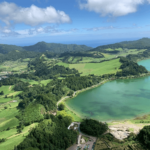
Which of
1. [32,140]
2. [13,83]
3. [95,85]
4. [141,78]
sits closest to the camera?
[32,140]

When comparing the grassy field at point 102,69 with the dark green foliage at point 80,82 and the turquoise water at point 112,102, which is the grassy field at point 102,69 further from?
the turquoise water at point 112,102

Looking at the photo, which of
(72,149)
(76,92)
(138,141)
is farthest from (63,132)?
(76,92)

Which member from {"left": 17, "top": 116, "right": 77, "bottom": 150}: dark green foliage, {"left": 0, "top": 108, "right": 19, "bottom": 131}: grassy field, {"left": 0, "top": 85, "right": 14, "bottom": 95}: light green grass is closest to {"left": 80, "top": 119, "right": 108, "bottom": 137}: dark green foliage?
{"left": 17, "top": 116, "right": 77, "bottom": 150}: dark green foliage

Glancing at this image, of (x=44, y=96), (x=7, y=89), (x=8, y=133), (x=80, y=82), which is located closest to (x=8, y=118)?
(x=8, y=133)

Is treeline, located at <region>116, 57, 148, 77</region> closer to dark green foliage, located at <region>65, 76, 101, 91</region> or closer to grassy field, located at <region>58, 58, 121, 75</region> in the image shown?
grassy field, located at <region>58, 58, 121, 75</region>

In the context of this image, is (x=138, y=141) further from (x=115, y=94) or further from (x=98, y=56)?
(x=98, y=56)

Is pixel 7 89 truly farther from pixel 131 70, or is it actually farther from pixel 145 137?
pixel 131 70
